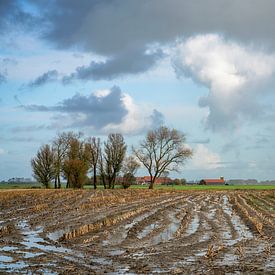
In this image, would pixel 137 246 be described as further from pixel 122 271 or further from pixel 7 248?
pixel 122 271

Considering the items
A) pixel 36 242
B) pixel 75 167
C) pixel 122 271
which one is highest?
pixel 75 167

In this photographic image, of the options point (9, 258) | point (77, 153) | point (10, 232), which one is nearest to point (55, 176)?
point (77, 153)

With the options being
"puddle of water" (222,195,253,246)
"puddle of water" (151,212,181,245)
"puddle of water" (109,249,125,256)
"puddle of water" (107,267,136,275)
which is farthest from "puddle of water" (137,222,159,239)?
"puddle of water" (107,267,136,275)

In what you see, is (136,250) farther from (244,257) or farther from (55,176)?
(55,176)

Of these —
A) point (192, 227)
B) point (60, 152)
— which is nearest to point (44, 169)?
point (60, 152)

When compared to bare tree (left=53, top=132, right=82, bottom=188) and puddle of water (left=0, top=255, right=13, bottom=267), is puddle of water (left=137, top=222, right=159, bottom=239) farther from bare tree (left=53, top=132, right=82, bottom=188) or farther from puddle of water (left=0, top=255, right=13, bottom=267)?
bare tree (left=53, top=132, right=82, bottom=188)

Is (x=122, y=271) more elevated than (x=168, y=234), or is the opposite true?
(x=168, y=234)

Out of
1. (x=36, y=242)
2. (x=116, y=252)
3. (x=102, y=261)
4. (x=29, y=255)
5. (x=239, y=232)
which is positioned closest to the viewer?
(x=102, y=261)

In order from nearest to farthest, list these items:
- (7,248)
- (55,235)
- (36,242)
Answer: (7,248), (36,242), (55,235)

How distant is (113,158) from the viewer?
10244 cm

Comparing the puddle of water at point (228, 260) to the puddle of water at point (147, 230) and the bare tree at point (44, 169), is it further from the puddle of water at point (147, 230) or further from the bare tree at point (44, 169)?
the bare tree at point (44, 169)

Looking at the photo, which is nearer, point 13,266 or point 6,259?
point 13,266

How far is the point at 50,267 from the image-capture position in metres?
12.1

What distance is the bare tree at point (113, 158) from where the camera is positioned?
10156cm
